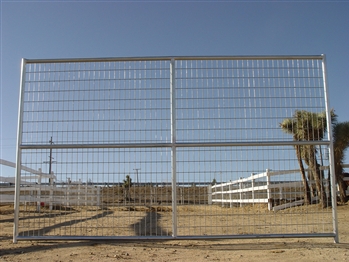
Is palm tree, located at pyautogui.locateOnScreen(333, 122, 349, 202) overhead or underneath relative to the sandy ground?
overhead

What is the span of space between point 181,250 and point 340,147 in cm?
1429

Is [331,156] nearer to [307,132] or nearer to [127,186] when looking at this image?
[307,132]

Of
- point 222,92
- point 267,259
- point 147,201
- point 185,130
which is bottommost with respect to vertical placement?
point 267,259

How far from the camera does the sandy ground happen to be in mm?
4469

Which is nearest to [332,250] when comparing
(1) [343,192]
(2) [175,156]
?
(2) [175,156]

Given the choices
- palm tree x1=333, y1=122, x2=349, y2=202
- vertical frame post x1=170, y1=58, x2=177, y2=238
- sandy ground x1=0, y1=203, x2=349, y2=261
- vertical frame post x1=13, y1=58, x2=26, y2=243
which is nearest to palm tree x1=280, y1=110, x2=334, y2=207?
sandy ground x1=0, y1=203, x2=349, y2=261

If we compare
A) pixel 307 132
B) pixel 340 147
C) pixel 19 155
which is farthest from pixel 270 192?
pixel 340 147

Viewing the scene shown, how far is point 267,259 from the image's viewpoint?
4.37 metres

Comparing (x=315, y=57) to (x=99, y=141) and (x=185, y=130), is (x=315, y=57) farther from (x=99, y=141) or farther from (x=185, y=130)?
(x=99, y=141)

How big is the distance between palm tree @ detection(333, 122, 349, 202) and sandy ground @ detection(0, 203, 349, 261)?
11.4 meters

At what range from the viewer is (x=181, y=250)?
491 cm

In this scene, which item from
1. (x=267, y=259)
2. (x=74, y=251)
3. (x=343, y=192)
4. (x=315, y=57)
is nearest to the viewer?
(x=267, y=259)

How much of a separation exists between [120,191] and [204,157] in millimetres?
1378

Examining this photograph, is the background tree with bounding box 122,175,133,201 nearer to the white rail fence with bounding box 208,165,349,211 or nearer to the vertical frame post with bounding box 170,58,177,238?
the vertical frame post with bounding box 170,58,177,238
